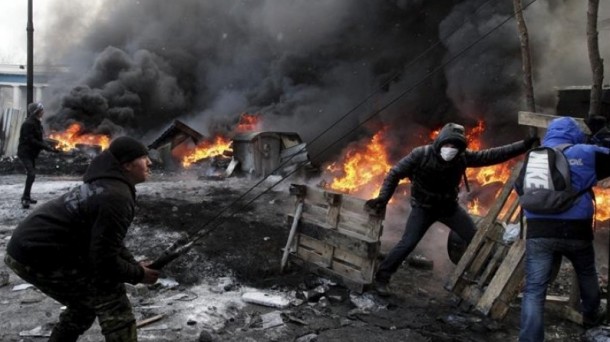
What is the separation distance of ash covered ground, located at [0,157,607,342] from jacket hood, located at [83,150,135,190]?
5.88ft

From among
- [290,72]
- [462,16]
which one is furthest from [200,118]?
[462,16]

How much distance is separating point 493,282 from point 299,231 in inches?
90.8

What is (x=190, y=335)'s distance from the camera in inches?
163

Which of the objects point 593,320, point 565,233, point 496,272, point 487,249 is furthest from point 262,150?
point 565,233

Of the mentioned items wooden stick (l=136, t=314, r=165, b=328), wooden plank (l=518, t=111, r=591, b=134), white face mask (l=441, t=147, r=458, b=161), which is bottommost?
wooden stick (l=136, t=314, r=165, b=328)

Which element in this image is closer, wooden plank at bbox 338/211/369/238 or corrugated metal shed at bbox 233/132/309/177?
wooden plank at bbox 338/211/369/238

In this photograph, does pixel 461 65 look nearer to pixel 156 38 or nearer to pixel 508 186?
pixel 508 186

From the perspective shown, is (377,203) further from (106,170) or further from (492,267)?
(106,170)

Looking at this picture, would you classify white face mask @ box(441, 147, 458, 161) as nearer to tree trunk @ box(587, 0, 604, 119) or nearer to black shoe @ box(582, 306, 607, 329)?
black shoe @ box(582, 306, 607, 329)

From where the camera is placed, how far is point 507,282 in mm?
4355

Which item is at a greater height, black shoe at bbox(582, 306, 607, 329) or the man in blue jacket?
the man in blue jacket

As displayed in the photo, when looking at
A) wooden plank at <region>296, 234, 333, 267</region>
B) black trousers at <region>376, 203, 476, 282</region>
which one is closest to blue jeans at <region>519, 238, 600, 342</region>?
black trousers at <region>376, 203, 476, 282</region>

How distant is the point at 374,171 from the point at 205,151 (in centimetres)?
702

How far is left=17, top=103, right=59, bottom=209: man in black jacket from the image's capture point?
27.8 feet
